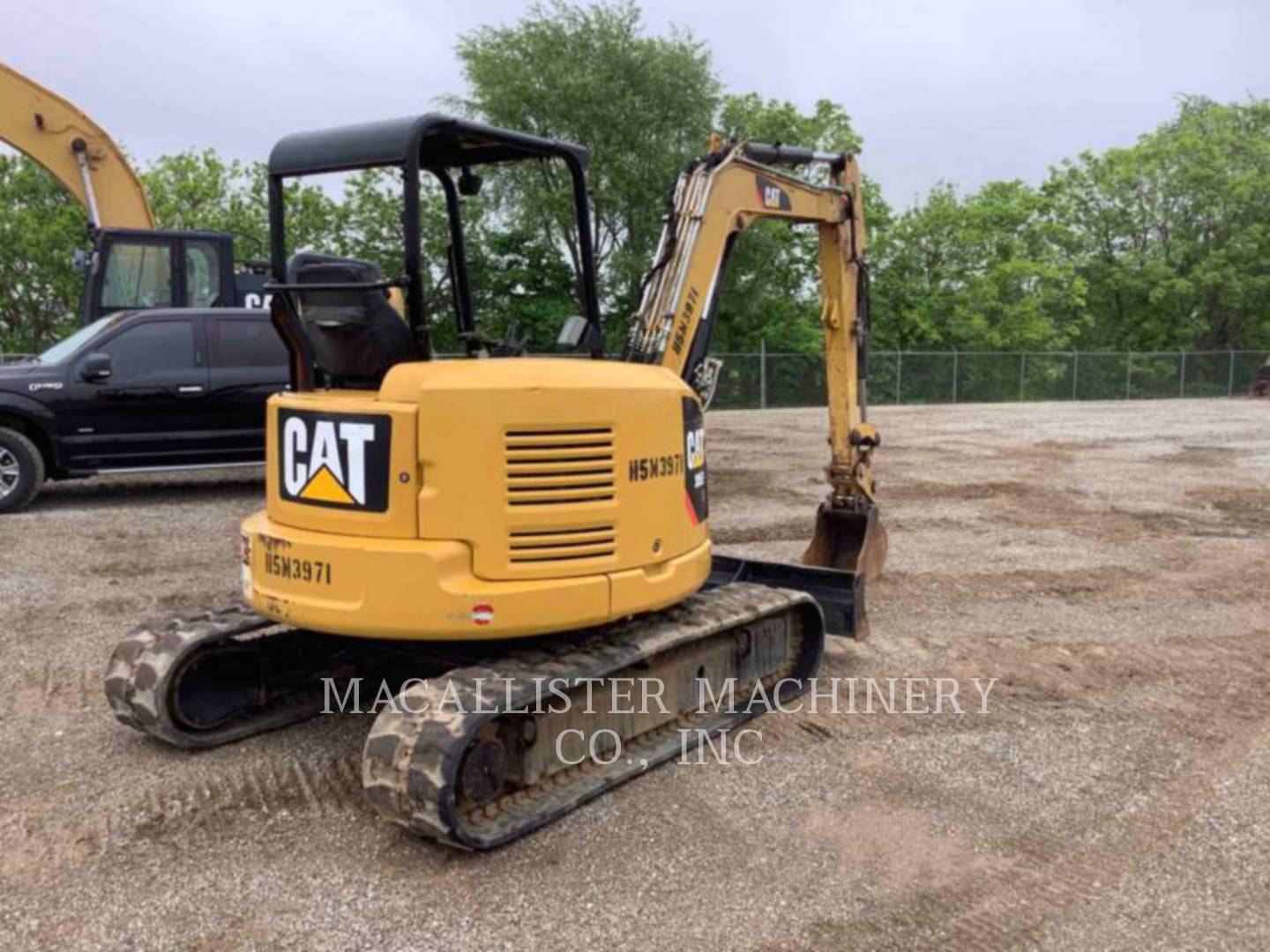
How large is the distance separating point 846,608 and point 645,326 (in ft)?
6.32

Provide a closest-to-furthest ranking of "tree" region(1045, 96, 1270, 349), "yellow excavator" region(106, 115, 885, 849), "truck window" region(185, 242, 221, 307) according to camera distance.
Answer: "yellow excavator" region(106, 115, 885, 849), "truck window" region(185, 242, 221, 307), "tree" region(1045, 96, 1270, 349)

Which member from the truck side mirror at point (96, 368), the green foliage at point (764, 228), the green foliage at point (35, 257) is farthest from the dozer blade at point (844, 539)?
the green foliage at point (35, 257)

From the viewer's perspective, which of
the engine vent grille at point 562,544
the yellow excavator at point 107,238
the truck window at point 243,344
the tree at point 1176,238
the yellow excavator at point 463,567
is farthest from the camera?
the tree at point 1176,238

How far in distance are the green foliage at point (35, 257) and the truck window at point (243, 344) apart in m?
22.0

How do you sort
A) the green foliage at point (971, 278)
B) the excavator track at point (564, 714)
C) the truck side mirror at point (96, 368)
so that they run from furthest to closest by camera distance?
the green foliage at point (971, 278)
the truck side mirror at point (96, 368)
the excavator track at point (564, 714)

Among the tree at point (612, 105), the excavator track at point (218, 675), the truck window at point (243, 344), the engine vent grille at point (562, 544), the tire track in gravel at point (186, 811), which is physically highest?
the tree at point (612, 105)

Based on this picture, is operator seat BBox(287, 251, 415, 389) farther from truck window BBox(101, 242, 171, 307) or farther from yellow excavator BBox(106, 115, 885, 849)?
truck window BBox(101, 242, 171, 307)

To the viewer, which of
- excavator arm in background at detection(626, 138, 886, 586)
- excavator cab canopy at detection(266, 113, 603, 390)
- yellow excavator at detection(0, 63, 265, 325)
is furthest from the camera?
yellow excavator at detection(0, 63, 265, 325)

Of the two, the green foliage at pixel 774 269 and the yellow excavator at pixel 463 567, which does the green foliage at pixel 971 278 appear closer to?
the green foliage at pixel 774 269

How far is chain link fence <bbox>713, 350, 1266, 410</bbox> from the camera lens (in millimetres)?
30484

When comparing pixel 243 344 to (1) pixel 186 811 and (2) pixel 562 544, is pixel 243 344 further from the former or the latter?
(2) pixel 562 544

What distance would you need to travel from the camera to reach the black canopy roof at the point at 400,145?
4312 millimetres

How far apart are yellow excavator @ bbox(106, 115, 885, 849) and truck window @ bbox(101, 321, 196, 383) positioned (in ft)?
20.9

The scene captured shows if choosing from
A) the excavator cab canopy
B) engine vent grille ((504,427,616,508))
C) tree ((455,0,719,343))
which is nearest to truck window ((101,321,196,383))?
the excavator cab canopy
